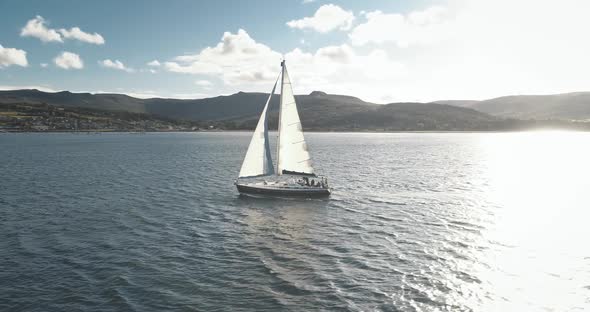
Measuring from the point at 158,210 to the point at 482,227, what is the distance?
39.1 meters

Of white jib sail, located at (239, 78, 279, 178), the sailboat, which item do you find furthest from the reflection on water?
white jib sail, located at (239, 78, 279, 178)

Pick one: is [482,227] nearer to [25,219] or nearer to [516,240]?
[516,240]

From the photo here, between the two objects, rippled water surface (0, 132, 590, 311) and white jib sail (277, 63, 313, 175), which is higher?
white jib sail (277, 63, 313, 175)

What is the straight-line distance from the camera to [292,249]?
121 ft

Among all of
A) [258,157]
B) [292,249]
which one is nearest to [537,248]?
[292,249]

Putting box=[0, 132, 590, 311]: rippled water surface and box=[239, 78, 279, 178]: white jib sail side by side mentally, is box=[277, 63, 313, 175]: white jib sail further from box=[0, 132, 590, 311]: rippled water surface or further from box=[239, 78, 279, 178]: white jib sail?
box=[0, 132, 590, 311]: rippled water surface

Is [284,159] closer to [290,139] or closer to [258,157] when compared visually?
[290,139]

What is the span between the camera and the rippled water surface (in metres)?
26.8

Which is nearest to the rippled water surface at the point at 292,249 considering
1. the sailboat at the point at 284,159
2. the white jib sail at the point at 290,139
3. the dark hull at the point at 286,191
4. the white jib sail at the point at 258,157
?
the dark hull at the point at 286,191

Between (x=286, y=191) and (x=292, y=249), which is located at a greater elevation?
(x=286, y=191)

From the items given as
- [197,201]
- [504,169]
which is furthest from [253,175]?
[504,169]

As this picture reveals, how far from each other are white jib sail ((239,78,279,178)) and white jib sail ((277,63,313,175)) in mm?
2145

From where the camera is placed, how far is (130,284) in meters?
28.7

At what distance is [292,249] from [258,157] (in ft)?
84.6
